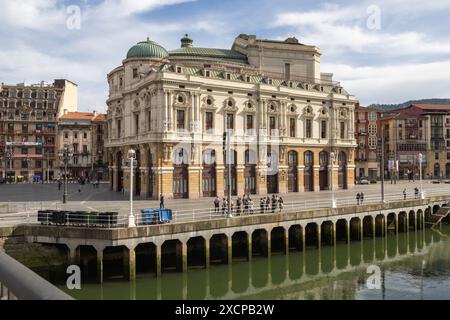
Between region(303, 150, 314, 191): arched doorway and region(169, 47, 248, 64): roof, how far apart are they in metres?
18.3

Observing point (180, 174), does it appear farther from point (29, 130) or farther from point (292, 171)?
point (29, 130)

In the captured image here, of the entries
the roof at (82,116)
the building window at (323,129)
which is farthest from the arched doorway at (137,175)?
the roof at (82,116)

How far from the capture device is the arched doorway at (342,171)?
71.9 meters

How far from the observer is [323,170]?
70062 mm

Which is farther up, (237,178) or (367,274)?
(237,178)

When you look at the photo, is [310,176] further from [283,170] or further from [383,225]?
[383,225]

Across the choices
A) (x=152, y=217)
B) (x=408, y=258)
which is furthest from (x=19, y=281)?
(x=408, y=258)

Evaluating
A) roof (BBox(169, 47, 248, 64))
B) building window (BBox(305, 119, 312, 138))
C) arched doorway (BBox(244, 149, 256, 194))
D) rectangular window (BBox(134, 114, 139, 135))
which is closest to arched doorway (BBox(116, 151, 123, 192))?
rectangular window (BBox(134, 114, 139, 135))

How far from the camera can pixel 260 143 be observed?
61969mm

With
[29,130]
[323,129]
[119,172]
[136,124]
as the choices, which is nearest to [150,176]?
[136,124]

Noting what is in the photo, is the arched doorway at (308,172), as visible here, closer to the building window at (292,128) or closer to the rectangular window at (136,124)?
the building window at (292,128)

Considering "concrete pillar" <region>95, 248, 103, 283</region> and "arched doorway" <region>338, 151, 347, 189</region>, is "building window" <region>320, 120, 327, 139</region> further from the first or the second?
"concrete pillar" <region>95, 248, 103, 283</region>

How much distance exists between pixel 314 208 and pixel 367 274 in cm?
1006

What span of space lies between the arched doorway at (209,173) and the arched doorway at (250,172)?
17.2 feet
